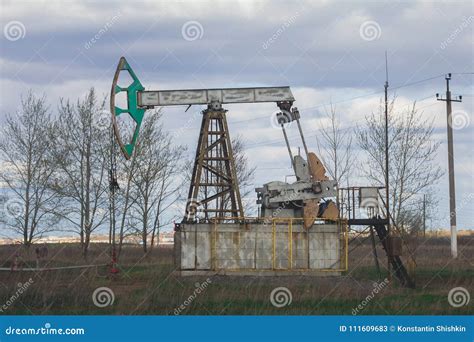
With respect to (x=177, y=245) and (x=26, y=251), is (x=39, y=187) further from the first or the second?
(x=177, y=245)

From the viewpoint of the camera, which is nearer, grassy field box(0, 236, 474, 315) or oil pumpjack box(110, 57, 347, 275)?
grassy field box(0, 236, 474, 315)

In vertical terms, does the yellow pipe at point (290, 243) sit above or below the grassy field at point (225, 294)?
above

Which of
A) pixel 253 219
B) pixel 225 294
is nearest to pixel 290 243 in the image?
pixel 253 219

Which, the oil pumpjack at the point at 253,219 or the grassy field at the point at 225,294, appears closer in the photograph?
the grassy field at the point at 225,294

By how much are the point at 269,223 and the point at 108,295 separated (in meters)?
7.47

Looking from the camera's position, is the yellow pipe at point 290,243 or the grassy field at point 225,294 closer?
the grassy field at point 225,294

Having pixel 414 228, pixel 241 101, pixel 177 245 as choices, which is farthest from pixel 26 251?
pixel 414 228

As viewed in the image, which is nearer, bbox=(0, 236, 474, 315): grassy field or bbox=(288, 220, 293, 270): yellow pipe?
bbox=(0, 236, 474, 315): grassy field

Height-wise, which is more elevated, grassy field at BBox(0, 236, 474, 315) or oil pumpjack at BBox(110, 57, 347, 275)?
oil pumpjack at BBox(110, 57, 347, 275)

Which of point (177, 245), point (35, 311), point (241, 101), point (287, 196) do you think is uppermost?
point (241, 101)

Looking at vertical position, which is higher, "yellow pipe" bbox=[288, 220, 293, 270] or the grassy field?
"yellow pipe" bbox=[288, 220, 293, 270]

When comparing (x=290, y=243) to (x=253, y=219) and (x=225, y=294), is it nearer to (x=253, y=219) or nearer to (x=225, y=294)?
(x=253, y=219)

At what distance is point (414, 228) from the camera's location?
129 feet

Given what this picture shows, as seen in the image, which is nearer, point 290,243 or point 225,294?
point 225,294
